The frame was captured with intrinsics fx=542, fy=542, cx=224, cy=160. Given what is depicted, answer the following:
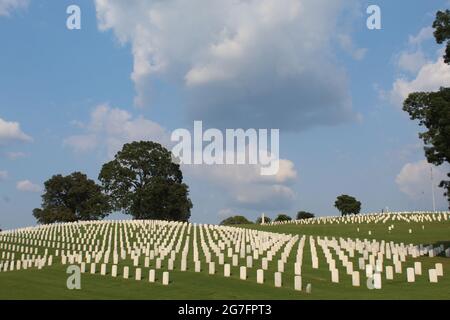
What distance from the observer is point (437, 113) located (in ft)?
87.4

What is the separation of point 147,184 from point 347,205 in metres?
38.9

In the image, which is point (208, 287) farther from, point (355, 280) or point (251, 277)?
point (355, 280)

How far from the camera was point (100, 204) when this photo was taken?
86.3m

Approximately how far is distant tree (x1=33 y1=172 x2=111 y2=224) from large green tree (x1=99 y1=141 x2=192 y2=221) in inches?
248

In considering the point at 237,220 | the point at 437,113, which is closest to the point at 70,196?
the point at 237,220

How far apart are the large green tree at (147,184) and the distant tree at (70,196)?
6293 millimetres

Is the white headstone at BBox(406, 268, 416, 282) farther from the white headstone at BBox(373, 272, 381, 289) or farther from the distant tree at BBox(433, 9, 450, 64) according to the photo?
the distant tree at BBox(433, 9, 450, 64)

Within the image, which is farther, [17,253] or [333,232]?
[333,232]

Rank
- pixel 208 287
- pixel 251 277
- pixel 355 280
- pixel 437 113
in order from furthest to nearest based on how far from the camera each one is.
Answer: pixel 437 113
pixel 251 277
pixel 355 280
pixel 208 287

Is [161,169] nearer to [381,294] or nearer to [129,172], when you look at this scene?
[129,172]

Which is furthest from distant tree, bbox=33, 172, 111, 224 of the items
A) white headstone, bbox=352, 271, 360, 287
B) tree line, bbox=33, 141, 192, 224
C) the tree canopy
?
white headstone, bbox=352, 271, 360, 287

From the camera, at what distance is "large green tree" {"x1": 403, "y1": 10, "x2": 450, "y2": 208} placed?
85.0 feet
